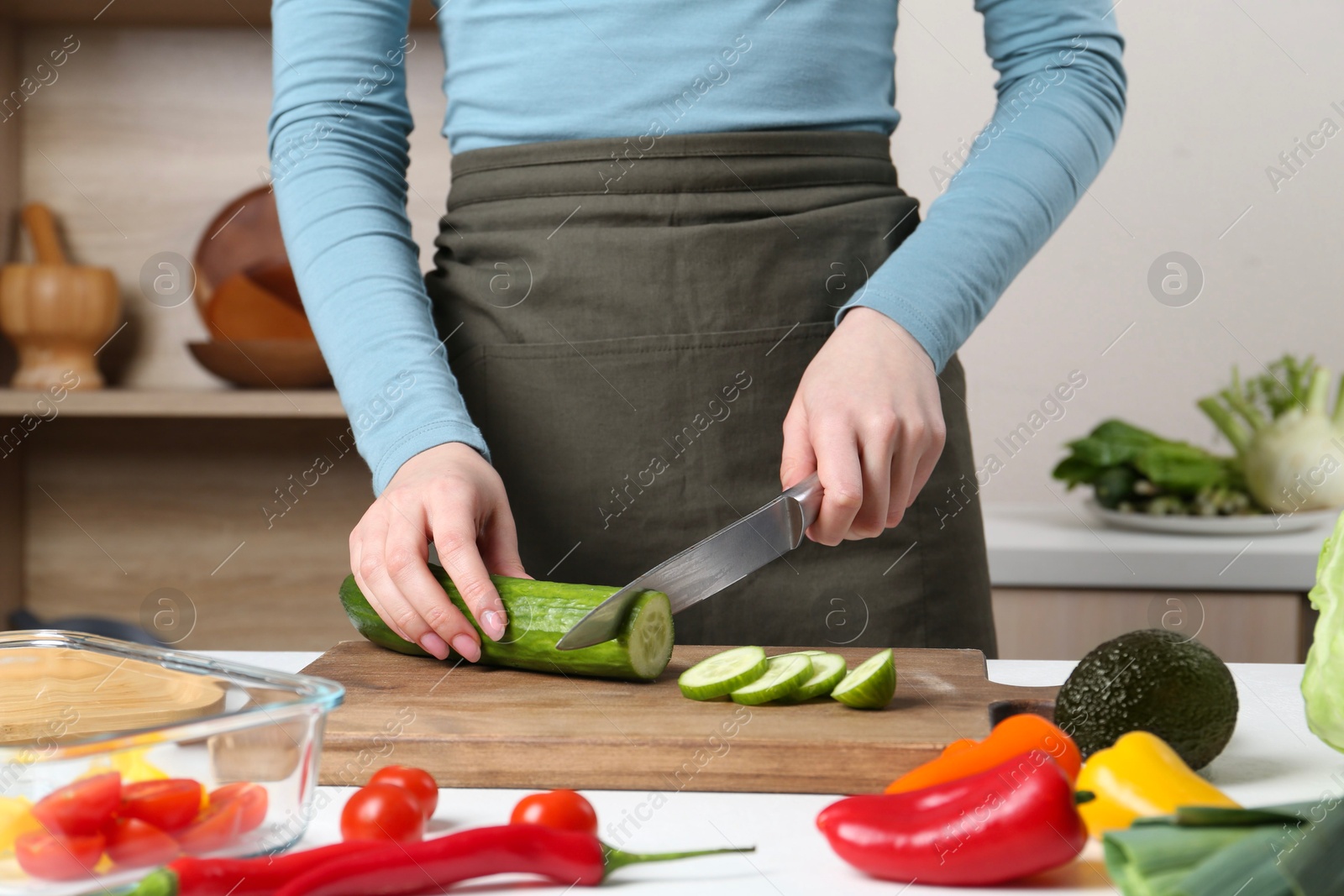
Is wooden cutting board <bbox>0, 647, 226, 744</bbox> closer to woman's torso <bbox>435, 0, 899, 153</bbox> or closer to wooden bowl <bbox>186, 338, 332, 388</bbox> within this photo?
woman's torso <bbox>435, 0, 899, 153</bbox>

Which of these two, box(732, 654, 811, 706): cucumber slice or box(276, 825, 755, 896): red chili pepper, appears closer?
box(276, 825, 755, 896): red chili pepper

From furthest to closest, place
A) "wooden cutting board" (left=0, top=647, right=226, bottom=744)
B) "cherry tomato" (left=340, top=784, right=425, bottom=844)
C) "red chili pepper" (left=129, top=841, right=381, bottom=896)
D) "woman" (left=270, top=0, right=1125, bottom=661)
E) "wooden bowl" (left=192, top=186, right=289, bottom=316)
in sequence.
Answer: "wooden bowl" (left=192, top=186, right=289, bottom=316)
"woman" (left=270, top=0, right=1125, bottom=661)
"wooden cutting board" (left=0, top=647, right=226, bottom=744)
"cherry tomato" (left=340, top=784, right=425, bottom=844)
"red chili pepper" (left=129, top=841, right=381, bottom=896)

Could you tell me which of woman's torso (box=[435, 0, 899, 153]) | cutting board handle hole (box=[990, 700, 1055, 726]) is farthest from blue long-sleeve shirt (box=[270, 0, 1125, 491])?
cutting board handle hole (box=[990, 700, 1055, 726])

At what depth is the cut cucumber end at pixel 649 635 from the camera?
944mm

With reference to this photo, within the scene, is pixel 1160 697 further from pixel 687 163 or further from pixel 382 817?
pixel 687 163

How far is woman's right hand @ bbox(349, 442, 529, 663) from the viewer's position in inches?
38.4

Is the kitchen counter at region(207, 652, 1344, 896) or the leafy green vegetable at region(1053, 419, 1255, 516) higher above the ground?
the kitchen counter at region(207, 652, 1344, 896)

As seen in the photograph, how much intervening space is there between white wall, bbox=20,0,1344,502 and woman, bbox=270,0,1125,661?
3.60 ft

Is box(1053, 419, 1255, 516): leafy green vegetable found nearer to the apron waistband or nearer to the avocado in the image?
the apron waistband

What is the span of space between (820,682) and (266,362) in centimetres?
143

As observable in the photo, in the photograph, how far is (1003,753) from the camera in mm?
689

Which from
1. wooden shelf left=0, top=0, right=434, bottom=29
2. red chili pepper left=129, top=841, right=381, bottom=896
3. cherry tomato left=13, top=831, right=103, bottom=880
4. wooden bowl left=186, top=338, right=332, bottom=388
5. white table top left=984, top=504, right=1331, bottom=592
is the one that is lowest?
white table top left=984, top=504, right=1331, bottom=592

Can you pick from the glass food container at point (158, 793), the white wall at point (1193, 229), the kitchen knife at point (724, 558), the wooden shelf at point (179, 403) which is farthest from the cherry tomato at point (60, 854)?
the white wall at point (1193, 229)

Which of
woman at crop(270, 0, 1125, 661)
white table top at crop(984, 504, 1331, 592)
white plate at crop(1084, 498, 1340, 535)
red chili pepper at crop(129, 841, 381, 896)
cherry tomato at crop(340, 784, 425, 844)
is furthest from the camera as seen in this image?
white plate at crop(1084, 498, 1340, 535)
